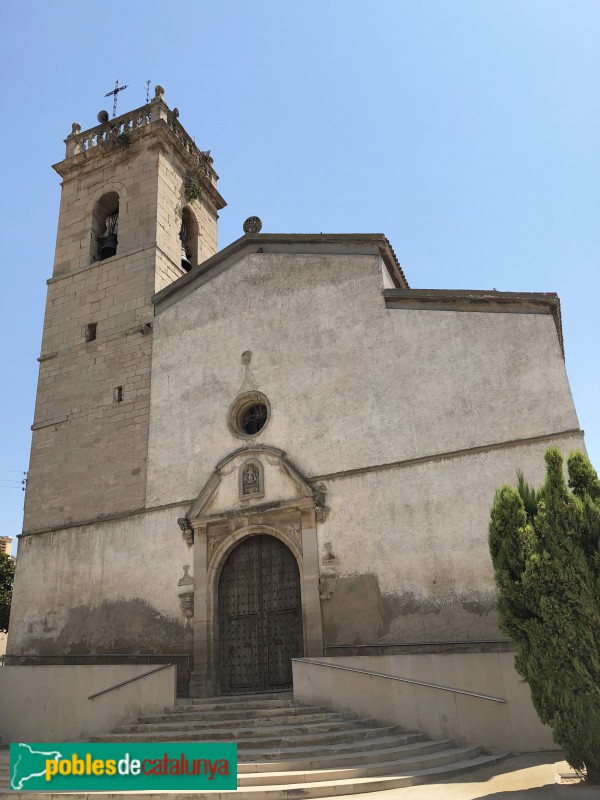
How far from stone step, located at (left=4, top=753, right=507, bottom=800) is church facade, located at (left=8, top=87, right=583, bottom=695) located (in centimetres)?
296

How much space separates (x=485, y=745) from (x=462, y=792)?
6.94 ft

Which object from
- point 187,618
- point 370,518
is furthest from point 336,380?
point 187,618

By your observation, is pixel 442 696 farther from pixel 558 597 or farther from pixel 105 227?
pixel 105 227

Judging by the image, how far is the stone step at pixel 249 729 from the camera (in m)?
8.64

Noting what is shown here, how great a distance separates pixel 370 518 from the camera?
11383 millimetres

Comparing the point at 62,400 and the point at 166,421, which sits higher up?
the point at 62,400

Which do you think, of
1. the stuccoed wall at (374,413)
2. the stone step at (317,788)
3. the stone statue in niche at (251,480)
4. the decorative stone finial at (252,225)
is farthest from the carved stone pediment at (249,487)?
the stone step at (317,788)

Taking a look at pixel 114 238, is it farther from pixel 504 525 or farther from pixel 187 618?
pixel 504 525

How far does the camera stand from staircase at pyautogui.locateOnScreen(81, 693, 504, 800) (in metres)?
7.16

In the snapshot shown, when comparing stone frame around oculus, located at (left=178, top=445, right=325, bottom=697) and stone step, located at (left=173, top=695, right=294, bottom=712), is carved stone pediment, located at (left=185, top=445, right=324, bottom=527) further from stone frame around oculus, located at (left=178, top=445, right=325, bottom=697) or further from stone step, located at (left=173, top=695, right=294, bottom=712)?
stone step, located at (left=173, top=695, right=294, bottom=712)

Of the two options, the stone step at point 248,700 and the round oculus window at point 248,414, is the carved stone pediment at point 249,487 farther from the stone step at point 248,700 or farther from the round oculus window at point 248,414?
the stone step at point 248,700

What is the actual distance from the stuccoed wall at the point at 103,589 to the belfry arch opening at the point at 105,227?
692 centimetres

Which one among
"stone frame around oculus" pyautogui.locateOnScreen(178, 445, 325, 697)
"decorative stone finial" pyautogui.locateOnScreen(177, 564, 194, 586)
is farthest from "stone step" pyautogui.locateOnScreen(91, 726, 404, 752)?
"decorative stone finial" pyautogui.locateOnScreen(177, 564, 194, 586)

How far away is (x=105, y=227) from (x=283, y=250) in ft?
19.0
